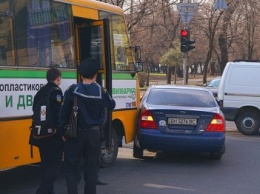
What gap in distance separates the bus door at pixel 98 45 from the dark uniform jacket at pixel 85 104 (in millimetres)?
2522

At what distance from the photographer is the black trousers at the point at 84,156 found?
6.85 metres

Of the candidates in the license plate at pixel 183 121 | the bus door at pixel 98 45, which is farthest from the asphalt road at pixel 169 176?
the bus door at pixel 98 45

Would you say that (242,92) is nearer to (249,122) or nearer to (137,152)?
(249,122)

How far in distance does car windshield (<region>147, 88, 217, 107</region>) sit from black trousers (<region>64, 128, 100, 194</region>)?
4.57 metres

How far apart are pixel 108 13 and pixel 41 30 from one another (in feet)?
7.35

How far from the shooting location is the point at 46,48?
28.4 ft

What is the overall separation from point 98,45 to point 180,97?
257 centimetres

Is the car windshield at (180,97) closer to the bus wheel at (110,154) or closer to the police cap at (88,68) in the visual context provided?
the bus wheel at (110,154)

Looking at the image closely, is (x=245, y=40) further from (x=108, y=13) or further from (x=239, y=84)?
(x=108, y=13)

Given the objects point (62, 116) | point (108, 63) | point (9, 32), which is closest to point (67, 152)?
point (62, 116)

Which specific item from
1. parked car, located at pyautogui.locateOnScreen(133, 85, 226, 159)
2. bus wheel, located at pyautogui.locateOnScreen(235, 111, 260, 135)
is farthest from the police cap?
bus wheel, located at pyautogui.locateOnScreen(235, 111, 260, 135)

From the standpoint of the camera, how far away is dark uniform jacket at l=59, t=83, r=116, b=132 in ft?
22.3

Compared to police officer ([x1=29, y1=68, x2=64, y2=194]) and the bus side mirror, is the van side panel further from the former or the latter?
police officer ([x1=29, y1=68, x2=64, y2=194])

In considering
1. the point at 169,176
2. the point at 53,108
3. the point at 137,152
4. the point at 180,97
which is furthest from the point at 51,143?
the point at 180,97
